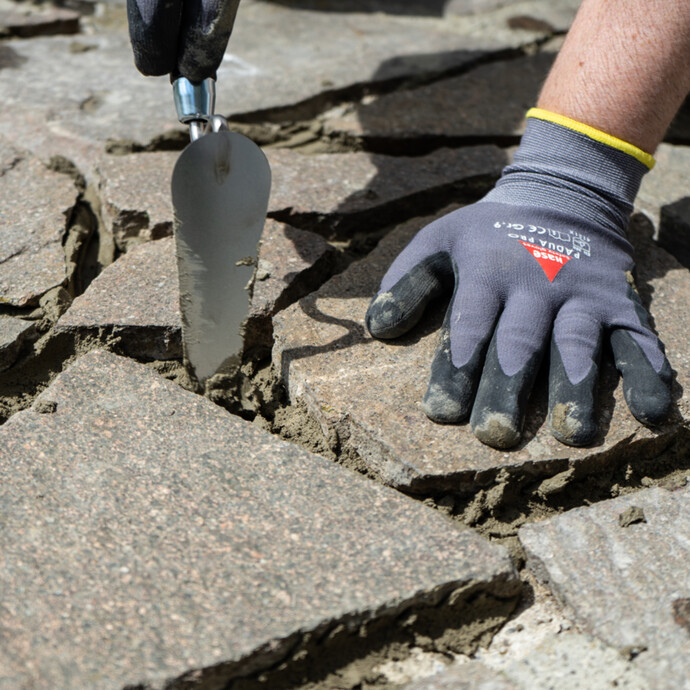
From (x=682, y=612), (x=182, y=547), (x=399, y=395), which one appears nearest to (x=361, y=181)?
(x=399, y=395)

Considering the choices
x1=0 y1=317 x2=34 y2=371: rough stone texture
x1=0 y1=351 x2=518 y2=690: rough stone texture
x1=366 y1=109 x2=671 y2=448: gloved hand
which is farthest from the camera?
x1=0 y1=317 x2=34 y2=371: rough stone texture

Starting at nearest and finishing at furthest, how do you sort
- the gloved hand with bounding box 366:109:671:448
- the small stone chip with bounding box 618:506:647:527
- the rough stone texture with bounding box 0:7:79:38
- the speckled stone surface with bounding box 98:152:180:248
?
the small stone chip with bounding box 618:506:647:527 < the gloved hand with bounding box 366:109:671:448 < the speckled stone surface with bounding box 98:152:180:248 < the rough stone texture with bounding box 0:7:79:38

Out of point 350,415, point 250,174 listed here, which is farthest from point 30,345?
point 350,415

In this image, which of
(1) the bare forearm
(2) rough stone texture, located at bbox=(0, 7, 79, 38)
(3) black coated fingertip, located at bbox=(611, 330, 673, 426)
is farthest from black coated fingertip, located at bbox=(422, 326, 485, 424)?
(2) rough stone texture, located at bbox=(0, 7, 79, 38)

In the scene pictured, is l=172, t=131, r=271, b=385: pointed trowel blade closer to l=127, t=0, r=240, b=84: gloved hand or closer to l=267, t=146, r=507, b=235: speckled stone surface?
l=127, t=0, r=240, b=84: gloved hand

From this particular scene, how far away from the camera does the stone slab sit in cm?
234

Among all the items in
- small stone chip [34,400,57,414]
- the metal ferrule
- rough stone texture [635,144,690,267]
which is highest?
the metal ferrule

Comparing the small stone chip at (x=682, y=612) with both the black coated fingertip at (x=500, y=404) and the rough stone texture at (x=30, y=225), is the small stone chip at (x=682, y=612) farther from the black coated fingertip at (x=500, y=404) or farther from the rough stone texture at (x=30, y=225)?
the rough stone texture at (x=30, y=225)

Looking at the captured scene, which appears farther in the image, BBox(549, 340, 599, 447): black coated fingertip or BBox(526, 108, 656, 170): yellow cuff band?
BBox(526, 108, 656, 170): yellow cuff band

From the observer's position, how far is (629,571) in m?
1.21

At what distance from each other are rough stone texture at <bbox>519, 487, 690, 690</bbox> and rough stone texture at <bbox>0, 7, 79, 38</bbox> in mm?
2728

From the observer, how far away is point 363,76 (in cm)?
271

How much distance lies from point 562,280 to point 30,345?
42.9 inches

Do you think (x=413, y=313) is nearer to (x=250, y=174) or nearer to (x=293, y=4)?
(x=250, y=174)
